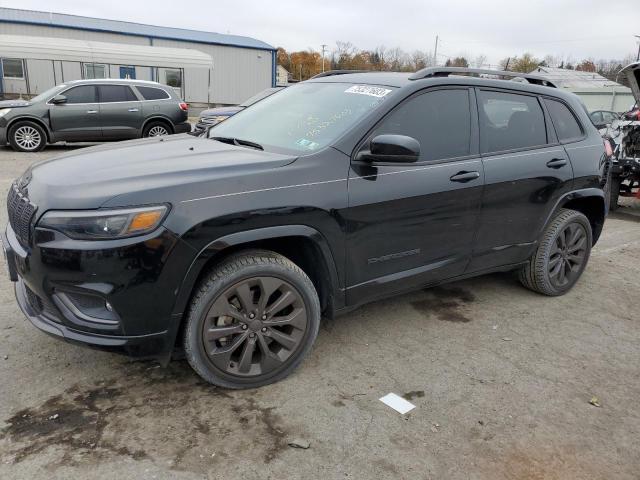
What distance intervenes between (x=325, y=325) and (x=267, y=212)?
137 centimetres

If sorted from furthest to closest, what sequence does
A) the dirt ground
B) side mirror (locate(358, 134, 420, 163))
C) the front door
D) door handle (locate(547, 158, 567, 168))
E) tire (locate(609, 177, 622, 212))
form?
tire (locate(609, 177, 622, 212)) < door handle (locate(547, 158, 567, 168)) < the front door < side mirror (locate(358, 134, 420, 163)) < the dirt ground

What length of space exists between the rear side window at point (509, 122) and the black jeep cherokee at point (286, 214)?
15 mm

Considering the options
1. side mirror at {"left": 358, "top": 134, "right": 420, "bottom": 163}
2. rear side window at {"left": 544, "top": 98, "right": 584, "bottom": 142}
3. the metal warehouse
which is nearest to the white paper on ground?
side mirror at {"left": 358, "top": 134, "right": 420, "bottom": 163}

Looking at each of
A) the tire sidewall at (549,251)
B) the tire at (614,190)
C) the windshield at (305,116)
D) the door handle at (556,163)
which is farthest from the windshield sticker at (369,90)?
the tire at (614,190)

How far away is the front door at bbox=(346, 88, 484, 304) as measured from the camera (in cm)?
313

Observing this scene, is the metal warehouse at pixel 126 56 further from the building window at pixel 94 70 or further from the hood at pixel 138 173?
the hood at pixel 138 173

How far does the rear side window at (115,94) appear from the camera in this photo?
12305 millimetres

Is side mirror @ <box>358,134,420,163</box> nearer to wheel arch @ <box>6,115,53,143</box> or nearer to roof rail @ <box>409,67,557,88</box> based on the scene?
roof rail @ <box>409,67,557,88</box>

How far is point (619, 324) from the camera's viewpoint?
409 cm

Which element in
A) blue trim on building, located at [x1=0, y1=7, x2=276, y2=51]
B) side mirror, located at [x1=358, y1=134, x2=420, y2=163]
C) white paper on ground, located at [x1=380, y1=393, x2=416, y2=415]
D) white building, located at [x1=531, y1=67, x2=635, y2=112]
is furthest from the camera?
white building, located at [x1=531, y1=67, x2=635, y2=112]

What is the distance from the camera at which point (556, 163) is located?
412cm

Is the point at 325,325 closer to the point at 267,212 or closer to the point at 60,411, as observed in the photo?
the point at 267,212

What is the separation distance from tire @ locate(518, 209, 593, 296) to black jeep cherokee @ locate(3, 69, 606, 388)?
67mm

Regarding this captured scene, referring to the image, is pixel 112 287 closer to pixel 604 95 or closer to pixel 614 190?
pixel 614 190
